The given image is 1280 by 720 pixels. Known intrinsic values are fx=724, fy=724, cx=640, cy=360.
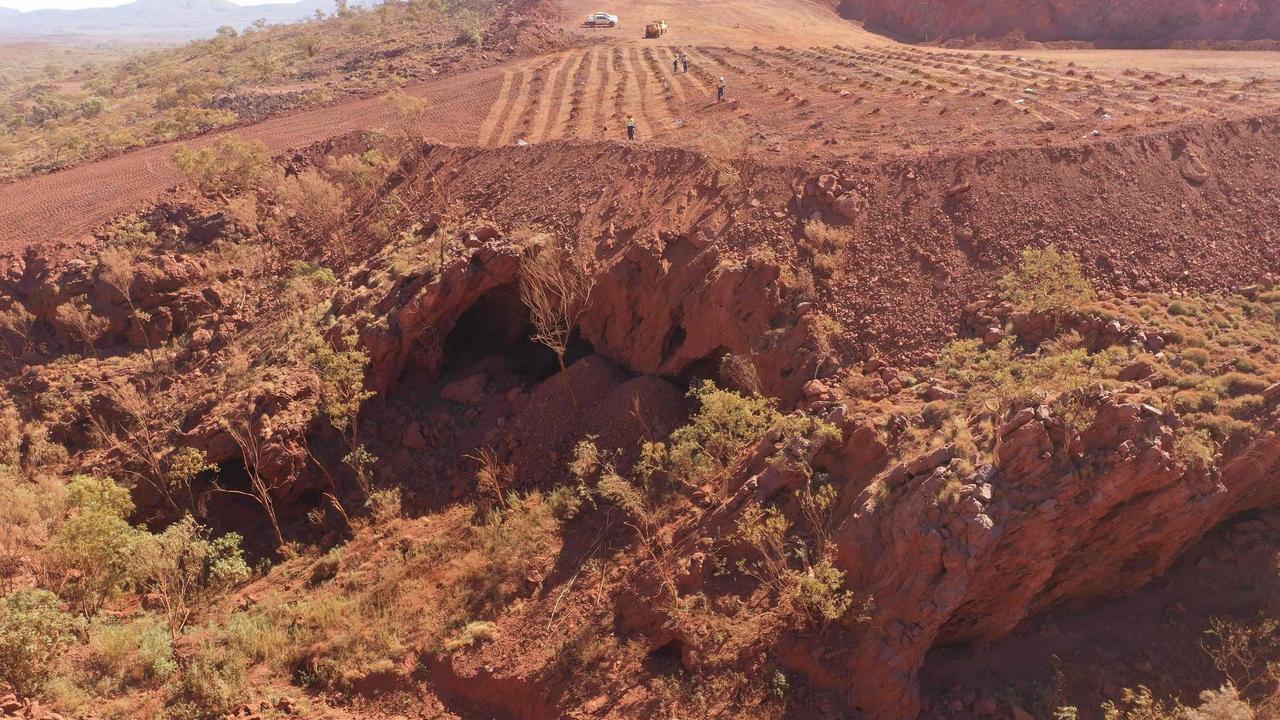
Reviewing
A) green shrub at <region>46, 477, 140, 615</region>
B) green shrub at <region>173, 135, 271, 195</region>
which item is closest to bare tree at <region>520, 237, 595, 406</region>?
green shrub at <region>46, 477, 140, 615</region>

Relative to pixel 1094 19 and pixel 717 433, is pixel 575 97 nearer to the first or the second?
pixel 717 433

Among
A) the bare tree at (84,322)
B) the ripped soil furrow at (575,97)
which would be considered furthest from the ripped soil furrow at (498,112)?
the bare tree at (84,322)

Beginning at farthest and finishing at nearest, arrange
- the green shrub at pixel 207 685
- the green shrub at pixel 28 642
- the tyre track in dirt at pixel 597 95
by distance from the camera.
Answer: the tyre track in dirt at pixel 597 95
the green shrub at pixel 207 685
the green shrub at pixel 28 642

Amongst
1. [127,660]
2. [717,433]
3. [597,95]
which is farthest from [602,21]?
[127,660]

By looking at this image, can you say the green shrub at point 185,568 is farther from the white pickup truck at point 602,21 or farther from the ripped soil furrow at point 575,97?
the white pickup truck at point 602,21

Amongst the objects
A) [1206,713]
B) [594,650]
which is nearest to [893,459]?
[1206,713]
